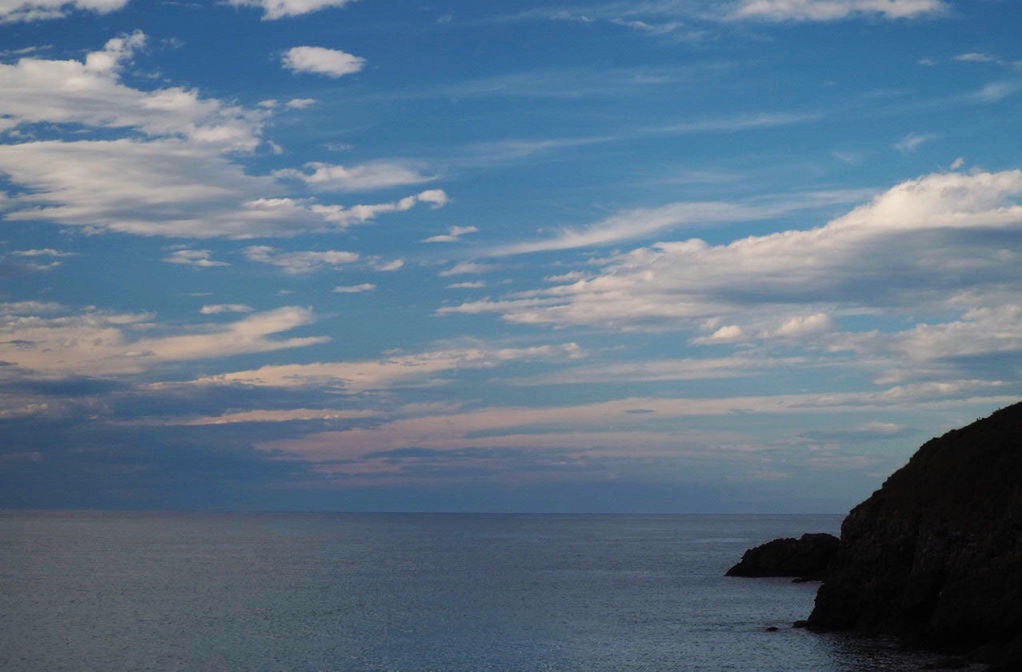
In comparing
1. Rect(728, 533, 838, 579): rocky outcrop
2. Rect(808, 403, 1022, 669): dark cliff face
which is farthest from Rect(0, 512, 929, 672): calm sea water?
Rect(728, 533, 838, 579): rocky outcrop

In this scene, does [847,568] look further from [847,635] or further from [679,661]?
[679,661]

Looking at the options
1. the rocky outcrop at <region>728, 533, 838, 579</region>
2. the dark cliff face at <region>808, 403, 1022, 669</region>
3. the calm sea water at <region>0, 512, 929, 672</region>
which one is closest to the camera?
the dark cliff face at <region>808, 403, 1022, 669</region>

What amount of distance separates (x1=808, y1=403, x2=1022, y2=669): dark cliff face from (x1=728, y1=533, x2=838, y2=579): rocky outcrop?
4399 cm

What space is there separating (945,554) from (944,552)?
0.15 meters

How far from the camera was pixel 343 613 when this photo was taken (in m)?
84.7

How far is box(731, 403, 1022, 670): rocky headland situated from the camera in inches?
2141

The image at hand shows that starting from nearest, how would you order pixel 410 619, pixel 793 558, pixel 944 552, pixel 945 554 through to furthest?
1. pixel 945 554
2. pixel 944 552
3. pixel 410 619
4. pixel 793 558

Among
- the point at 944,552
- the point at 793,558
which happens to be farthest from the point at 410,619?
the point at 793,558

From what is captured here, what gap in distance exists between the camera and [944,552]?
5912 centimetres

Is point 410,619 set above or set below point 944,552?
below

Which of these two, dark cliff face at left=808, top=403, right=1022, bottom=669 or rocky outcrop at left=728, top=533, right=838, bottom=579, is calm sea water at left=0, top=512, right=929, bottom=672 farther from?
rocky outcrop at left=728, top=533, right=838, bottom=579

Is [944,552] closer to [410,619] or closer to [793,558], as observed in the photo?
[410,619]

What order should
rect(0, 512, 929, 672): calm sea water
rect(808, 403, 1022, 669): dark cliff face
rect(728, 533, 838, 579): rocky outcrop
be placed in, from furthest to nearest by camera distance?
rect(728, 533, 838, 579): rocky outcrop, rect(0, 512, 929, 672): calm sea water, rect(808, 403, 1022, 669): dark cliff face

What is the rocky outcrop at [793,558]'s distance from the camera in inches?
4473
